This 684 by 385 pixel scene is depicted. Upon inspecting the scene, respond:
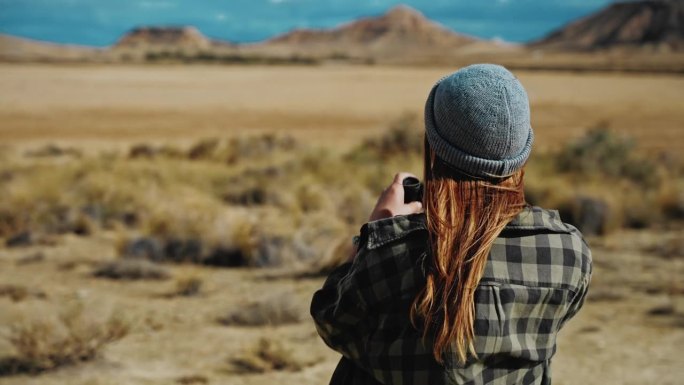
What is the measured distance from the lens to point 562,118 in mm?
32688

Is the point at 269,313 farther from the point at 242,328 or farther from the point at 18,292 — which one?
the point at 18,292

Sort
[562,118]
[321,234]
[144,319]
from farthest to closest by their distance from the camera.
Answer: [562,118] < [321,234] < [144,319]

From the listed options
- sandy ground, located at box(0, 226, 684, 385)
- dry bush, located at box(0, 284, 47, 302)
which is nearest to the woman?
sandy ground, located at box(0, 226, 684, 385)

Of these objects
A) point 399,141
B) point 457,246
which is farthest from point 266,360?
point 399,141

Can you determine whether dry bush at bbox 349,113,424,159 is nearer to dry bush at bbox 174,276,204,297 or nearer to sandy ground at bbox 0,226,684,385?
sandy ground at bbox 0,226,684,385

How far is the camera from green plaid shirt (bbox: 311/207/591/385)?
1.87 m

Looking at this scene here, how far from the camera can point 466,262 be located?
1.81 metres

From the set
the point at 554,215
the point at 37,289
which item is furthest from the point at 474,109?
the point at 37,289

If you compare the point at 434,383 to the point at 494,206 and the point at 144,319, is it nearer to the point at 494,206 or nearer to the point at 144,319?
the point at 494,206

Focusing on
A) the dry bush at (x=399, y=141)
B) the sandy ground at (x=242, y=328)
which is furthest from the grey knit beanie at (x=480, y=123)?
the dry bush at (x=399, y=141)

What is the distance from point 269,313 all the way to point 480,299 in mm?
5283

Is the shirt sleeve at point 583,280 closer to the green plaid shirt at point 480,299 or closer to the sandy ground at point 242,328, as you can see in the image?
the green plaid shirt at point 480,299

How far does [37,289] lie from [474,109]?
707 cm

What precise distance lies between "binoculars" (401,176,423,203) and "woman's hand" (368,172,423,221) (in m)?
0.03
